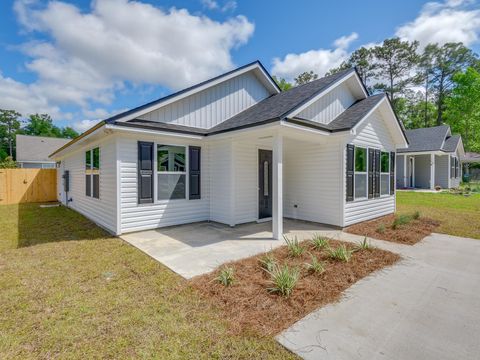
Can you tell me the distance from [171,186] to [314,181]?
4.49 meters

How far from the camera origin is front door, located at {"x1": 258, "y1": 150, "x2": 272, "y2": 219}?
8.16m

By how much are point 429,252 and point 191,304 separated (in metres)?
5.10

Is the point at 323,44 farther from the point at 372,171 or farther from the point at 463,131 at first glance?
the point at 463,131

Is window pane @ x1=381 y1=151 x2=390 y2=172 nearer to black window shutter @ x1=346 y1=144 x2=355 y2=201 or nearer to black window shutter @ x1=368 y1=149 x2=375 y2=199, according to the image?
black window shutter @ x1=368 y1=149 x2=375 y2=199

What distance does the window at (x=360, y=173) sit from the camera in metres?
7.75

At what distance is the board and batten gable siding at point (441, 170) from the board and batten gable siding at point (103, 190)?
78.2 feet

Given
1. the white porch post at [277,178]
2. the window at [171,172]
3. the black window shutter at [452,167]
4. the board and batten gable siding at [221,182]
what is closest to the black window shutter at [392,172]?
the white porch post at [277,178]

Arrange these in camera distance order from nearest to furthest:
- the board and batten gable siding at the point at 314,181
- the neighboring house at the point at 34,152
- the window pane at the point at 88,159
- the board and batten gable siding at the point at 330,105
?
the board and batten gable siding at the point at 330,105, the board and batten gable siding at the point at 314,181, the window pane at the point at 88,159, the neighboring house at the point at 34,152

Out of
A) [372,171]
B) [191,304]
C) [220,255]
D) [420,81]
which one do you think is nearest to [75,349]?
[191,304]

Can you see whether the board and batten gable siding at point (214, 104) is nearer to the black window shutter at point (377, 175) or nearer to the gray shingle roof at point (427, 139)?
the black window shutter at point (377, 175)

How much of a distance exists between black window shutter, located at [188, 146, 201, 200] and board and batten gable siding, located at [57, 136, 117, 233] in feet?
6.91

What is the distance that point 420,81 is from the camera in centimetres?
3047

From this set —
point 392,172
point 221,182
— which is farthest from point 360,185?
point 221,182

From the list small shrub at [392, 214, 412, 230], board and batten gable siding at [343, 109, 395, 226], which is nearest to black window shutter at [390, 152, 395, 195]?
board and batten gable siding at [343, 109, 395, 226]
